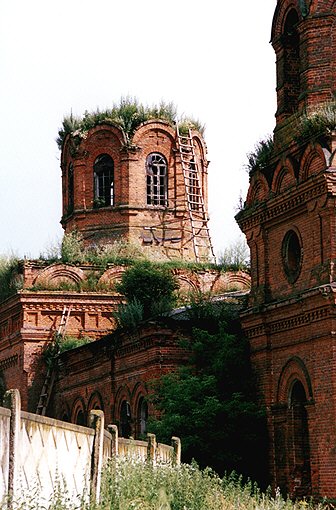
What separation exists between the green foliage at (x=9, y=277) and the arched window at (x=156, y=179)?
15.2ft

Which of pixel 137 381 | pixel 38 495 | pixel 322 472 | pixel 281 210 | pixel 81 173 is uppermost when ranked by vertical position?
pixel 81 173

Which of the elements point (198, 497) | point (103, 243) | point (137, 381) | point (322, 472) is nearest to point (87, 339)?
point (103, 243)

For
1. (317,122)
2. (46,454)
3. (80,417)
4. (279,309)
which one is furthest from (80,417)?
(46,454)

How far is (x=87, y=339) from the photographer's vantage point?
103 feet

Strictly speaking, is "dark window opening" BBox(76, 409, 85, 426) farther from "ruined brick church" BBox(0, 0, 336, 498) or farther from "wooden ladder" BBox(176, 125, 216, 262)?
"wooden ladder" BBox(176, 125, 216, 262)

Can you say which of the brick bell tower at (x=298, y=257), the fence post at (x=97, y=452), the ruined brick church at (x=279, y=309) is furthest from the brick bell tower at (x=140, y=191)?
the fence post at (x=97, y=452)

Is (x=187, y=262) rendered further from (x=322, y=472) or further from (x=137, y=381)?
(x=322, y=472)

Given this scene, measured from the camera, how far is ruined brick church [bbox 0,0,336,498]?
61.9 ft

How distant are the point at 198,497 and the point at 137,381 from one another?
40.6 ft

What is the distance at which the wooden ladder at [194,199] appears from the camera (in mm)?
35062

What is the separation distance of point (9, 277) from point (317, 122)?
15.7 m

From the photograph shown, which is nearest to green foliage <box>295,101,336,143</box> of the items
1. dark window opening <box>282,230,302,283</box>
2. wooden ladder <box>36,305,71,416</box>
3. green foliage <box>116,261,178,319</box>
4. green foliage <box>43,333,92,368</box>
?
dark window opening <box>282,230,302,283</box>

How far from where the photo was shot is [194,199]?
35562 millimetres

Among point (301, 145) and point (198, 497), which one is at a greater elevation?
point (301, 145)
